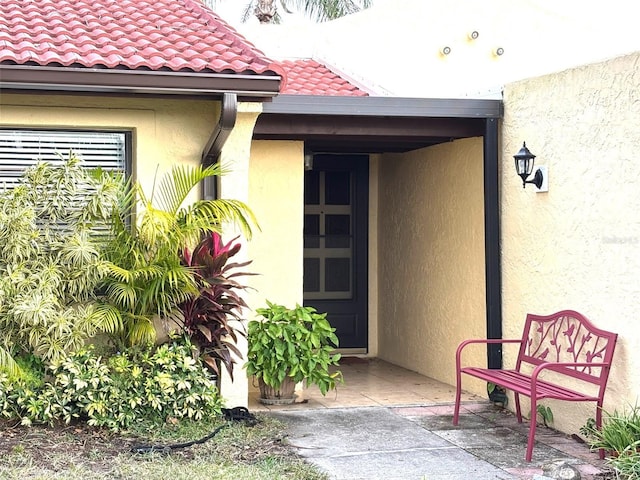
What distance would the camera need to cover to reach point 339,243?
1145 cm

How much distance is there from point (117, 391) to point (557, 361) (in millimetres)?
3438

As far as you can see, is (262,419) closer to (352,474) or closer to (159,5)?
(352,474)

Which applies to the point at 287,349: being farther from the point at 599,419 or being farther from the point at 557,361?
the point at 599,419

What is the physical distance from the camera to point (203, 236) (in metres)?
7.71

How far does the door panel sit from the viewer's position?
11.3 m

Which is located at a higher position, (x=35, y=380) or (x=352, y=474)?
(x=35, y=380)

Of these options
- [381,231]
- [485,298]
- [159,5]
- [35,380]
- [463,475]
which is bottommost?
[463,475]

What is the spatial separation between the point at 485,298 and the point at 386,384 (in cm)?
159

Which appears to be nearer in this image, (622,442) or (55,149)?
(622,442)

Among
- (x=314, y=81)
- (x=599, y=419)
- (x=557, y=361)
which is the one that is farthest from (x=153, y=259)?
(x=314, y=81)

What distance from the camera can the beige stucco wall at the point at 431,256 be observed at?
A: 9117 mm

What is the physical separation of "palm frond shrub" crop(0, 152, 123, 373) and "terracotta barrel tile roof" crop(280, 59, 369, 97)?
2952 millimetres

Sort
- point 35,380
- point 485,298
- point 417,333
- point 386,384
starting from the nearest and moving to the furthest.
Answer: point 35,380, point 485,298, point 386,384, point 417,333

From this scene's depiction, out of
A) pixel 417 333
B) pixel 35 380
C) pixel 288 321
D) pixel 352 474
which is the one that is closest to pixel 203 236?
pixel 288 321
